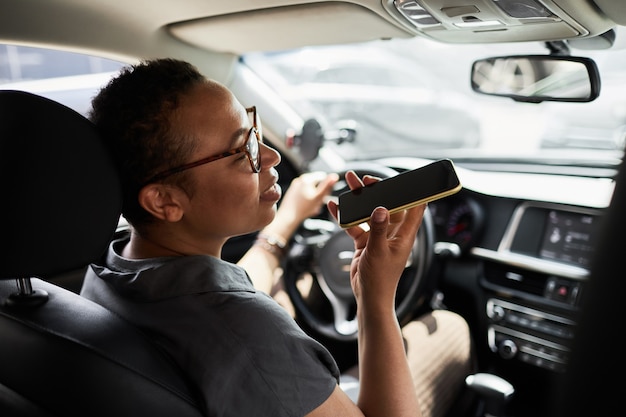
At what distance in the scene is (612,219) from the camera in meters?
0.45

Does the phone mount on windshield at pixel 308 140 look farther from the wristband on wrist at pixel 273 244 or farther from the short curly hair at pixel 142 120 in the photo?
the short curly hair at pixel 142 120

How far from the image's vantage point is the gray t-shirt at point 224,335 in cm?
108

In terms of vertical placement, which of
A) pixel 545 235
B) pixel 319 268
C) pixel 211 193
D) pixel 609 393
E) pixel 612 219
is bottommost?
pixel 319 268

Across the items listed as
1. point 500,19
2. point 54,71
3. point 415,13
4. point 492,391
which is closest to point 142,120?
point 415,13

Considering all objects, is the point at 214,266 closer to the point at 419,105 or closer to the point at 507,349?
the point at 507,349

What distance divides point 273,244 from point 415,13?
3.12ft

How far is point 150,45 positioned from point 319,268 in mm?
1079

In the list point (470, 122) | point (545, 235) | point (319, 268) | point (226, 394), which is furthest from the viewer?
point (470, 122)

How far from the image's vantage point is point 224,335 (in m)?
1.11

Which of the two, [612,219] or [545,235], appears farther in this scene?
[545,235]

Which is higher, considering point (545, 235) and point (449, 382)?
point (545, 235)

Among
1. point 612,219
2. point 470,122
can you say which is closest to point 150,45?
point 612,219

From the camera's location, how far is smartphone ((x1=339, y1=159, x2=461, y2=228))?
1.40 metres

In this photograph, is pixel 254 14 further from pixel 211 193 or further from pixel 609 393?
pixel 609 393
